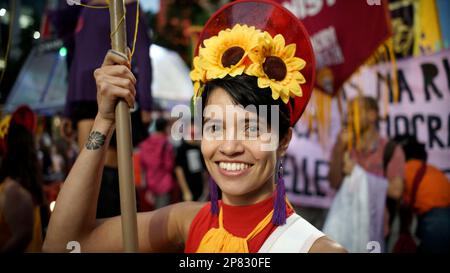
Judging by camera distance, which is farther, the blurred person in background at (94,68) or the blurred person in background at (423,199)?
the blurred person in background at (423,199)

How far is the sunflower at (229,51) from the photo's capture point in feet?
6.46

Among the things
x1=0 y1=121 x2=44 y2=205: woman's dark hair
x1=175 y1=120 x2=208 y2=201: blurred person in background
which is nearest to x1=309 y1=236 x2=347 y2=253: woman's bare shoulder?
x1=0 y1=121 x2=44 y2=205: woman's dark hair

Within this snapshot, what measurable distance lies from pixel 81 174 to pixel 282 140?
783 millimetres

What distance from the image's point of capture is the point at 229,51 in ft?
6.57

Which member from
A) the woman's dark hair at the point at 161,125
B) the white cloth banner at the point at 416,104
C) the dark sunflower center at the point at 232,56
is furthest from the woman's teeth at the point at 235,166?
the woman's dark hair at the point at 161,125

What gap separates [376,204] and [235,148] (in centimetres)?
287

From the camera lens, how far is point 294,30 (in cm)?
204

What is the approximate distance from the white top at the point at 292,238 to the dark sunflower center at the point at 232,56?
0.63 metres

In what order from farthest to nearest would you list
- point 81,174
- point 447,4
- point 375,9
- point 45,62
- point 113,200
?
1. point 45,62
2. point 447,4
3. point 375,9
4. point 113,200
5. point 81,174

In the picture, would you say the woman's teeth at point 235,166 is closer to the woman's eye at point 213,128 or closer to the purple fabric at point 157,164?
the woman's eye at point 213,128

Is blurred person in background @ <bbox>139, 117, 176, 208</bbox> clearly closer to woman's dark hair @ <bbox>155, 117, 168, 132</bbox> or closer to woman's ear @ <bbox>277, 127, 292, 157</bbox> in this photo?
woman's dark hair @ <bbox>155, 117, 168, 132</bbox>

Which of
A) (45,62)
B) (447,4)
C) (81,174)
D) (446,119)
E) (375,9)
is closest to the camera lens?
(81,174)
